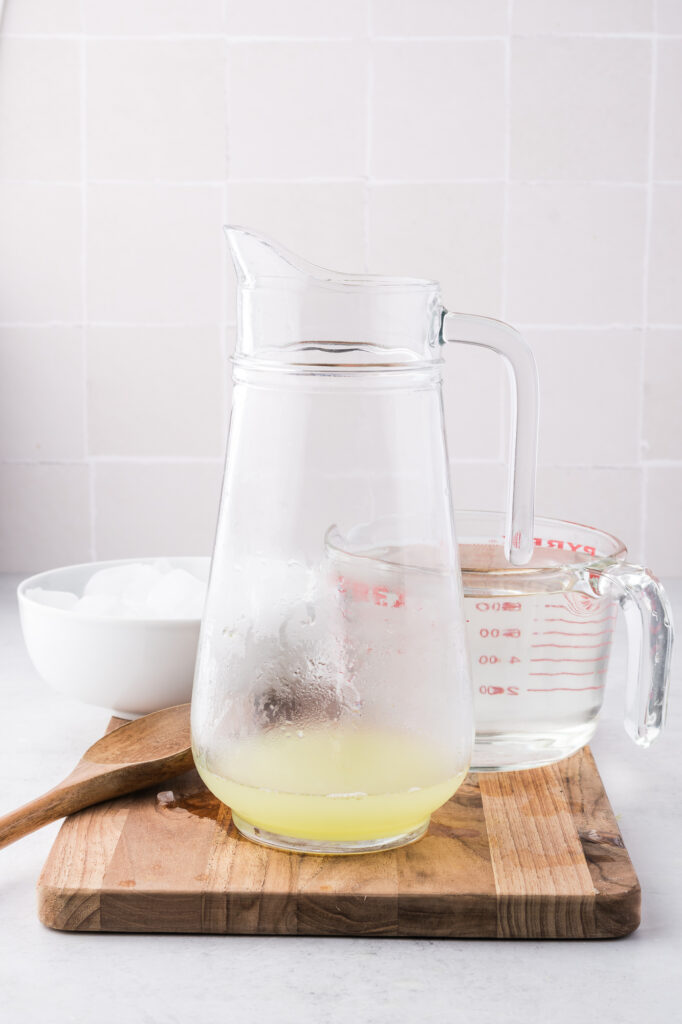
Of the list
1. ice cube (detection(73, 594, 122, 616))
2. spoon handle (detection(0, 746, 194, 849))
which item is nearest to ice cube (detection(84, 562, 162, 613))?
ice cube (detection(73, 594, 122, 616))

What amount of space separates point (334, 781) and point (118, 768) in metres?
0.13

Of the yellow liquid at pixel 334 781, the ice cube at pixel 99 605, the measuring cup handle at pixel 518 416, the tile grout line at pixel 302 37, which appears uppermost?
the tile grout line at pixel 302 37

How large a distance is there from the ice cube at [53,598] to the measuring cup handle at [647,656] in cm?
35

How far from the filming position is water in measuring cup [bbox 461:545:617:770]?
1.96ft

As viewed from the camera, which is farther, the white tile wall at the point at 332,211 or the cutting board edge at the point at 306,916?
the white tile wall at the point at 332,211

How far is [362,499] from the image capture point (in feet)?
1.60

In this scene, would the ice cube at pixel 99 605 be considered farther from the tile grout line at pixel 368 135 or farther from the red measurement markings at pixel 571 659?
the tile grout line at pixel 368 135

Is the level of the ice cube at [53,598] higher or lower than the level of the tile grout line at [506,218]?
lower

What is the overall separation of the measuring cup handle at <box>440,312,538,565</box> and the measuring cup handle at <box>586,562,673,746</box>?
0.06 metres

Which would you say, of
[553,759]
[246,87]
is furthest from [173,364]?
[553,759]

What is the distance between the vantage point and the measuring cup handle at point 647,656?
0.54m

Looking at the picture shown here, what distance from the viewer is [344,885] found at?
0.47m

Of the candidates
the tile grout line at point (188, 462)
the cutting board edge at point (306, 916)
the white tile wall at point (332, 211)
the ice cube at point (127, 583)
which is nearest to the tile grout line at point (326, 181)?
the white tile wall at point (332, 211)

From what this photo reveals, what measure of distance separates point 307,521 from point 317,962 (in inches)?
6.9
